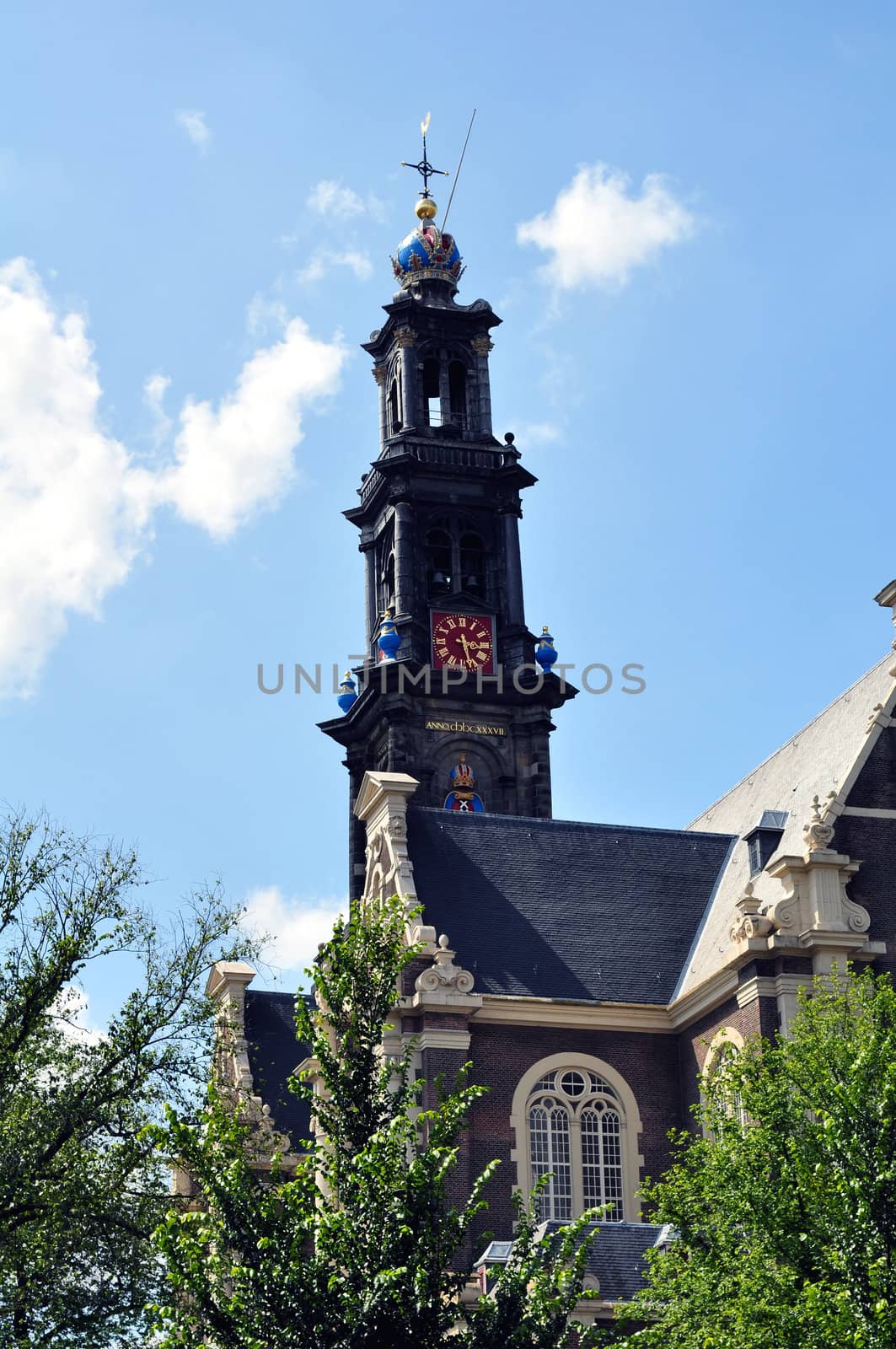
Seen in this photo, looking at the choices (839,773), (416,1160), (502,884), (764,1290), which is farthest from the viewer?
(502,884)

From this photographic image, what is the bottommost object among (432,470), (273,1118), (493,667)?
(273,1118)

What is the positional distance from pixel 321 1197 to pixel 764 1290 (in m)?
7.80

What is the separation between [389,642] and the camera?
7512 cm

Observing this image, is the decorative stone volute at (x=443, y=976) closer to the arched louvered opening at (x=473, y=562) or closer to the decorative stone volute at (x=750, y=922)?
the decorative stone volute at (x=750, y=922)

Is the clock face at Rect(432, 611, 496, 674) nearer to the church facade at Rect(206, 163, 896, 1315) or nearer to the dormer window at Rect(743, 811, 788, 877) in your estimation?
the church facade at Rect(206, 163, 896, 1315)

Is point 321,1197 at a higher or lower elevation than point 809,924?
lower

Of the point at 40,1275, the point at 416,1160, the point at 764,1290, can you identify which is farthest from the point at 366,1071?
the point at 40,1275

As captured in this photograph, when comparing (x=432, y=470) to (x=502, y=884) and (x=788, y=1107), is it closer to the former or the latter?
(x=502, y=884)

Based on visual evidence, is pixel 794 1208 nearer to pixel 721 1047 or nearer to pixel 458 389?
pixel 721 1047

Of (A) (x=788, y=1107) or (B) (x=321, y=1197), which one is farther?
(A) (x=788, y=1107)

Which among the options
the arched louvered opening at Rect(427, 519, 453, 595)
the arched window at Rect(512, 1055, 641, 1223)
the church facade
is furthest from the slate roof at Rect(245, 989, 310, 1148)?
the arched louvered opening at Rect(427, 519, 453, 595)

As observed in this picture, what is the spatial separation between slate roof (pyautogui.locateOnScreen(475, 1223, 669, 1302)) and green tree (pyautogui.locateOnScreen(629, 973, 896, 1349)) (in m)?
0.92

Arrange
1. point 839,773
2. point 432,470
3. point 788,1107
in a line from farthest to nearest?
point 432,470 → point 839,773 → point 788,1107

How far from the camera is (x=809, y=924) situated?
39.8 metres
